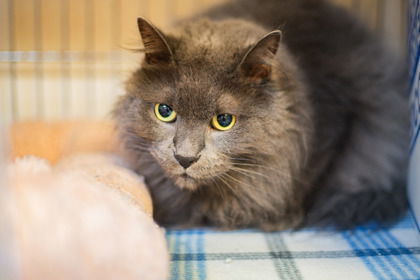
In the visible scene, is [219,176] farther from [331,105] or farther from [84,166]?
[331,105]

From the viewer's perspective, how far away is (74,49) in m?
2.69

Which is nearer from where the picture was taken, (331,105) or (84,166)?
(84,166)

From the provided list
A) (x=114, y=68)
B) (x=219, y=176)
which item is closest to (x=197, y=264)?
(x=219, y=176)

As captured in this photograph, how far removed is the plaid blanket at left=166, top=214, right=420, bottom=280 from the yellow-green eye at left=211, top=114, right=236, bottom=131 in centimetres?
35

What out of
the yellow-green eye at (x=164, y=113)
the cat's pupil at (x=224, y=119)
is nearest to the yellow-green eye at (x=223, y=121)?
the cat's pupil at (x=224, y=119)

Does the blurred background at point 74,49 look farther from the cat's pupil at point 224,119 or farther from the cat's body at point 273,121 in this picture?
the cat's pupil at point 224,119

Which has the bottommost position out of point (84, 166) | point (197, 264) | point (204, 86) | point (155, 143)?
point (197, 264)

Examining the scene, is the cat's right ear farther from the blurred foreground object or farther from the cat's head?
the blurred foreground object

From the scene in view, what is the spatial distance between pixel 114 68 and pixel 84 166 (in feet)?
4.73

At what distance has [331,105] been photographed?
1534 millimetres

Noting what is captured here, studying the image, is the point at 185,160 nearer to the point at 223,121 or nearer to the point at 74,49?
the point at 223,121

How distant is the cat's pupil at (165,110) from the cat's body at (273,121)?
0.7 inches

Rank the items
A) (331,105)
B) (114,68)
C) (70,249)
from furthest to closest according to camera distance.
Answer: (114,68) → (331,105) → (70,249)

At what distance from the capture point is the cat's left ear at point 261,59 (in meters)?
1.19
